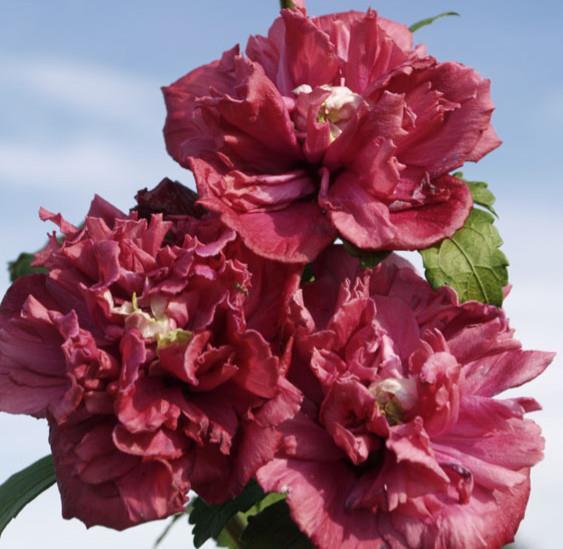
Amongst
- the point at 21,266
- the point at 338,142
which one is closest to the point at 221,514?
the point at 338,142

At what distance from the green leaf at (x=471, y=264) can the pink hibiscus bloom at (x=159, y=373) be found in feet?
0.83

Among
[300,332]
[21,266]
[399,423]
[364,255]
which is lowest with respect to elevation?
[399,423]

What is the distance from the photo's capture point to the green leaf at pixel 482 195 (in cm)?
200

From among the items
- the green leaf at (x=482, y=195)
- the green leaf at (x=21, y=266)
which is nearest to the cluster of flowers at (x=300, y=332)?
the green leaf at (x=482, y=195)

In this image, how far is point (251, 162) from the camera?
189 centimetres

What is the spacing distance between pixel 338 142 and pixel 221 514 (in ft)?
2.15

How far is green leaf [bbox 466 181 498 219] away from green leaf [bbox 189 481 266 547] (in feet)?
1.99

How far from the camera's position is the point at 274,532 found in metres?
1.93

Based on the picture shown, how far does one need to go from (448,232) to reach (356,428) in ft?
1.07

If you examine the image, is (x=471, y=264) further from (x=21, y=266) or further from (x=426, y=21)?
(x=21, y=266)

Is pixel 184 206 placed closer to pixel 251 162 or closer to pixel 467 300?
pixel 251 162

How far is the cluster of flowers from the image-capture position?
5.64 ft

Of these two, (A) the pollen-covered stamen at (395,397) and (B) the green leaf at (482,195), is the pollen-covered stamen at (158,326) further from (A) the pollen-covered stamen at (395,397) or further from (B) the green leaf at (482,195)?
(B) the green leaf at (482,195)

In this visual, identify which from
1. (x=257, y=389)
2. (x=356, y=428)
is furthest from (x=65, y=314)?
(x=356, y=428)
